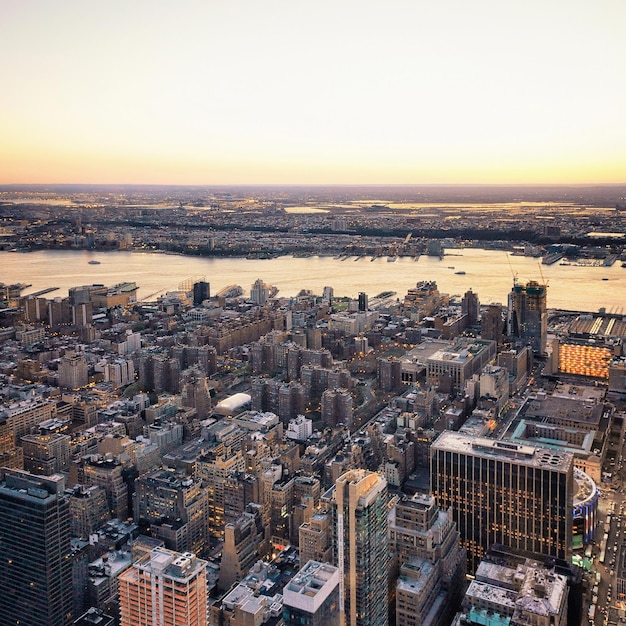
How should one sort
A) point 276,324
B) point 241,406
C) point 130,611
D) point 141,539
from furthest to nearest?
1. point 276,324
2. point 241,406
3. point 141,539
4. point 130,611

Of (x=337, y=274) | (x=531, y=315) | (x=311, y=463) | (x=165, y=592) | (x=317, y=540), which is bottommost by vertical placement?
(x=311, y=463)

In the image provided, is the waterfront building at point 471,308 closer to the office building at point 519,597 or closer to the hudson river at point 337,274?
the hudson river at point 337,274

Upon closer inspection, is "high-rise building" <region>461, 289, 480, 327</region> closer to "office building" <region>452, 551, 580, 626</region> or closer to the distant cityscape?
the distant cityscape

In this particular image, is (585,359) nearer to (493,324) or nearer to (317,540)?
(493,324)

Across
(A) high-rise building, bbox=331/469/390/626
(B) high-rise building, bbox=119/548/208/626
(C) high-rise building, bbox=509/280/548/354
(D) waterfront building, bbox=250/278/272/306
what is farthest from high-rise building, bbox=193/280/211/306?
(B) high-rise building, bbox=119/548/208/626

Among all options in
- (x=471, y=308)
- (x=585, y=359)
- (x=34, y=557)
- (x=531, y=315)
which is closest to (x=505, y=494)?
(x=34, y=557)

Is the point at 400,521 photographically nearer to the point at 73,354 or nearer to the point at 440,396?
the point at 440,396

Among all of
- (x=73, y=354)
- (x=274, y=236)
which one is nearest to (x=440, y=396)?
(x=73, y=354)
